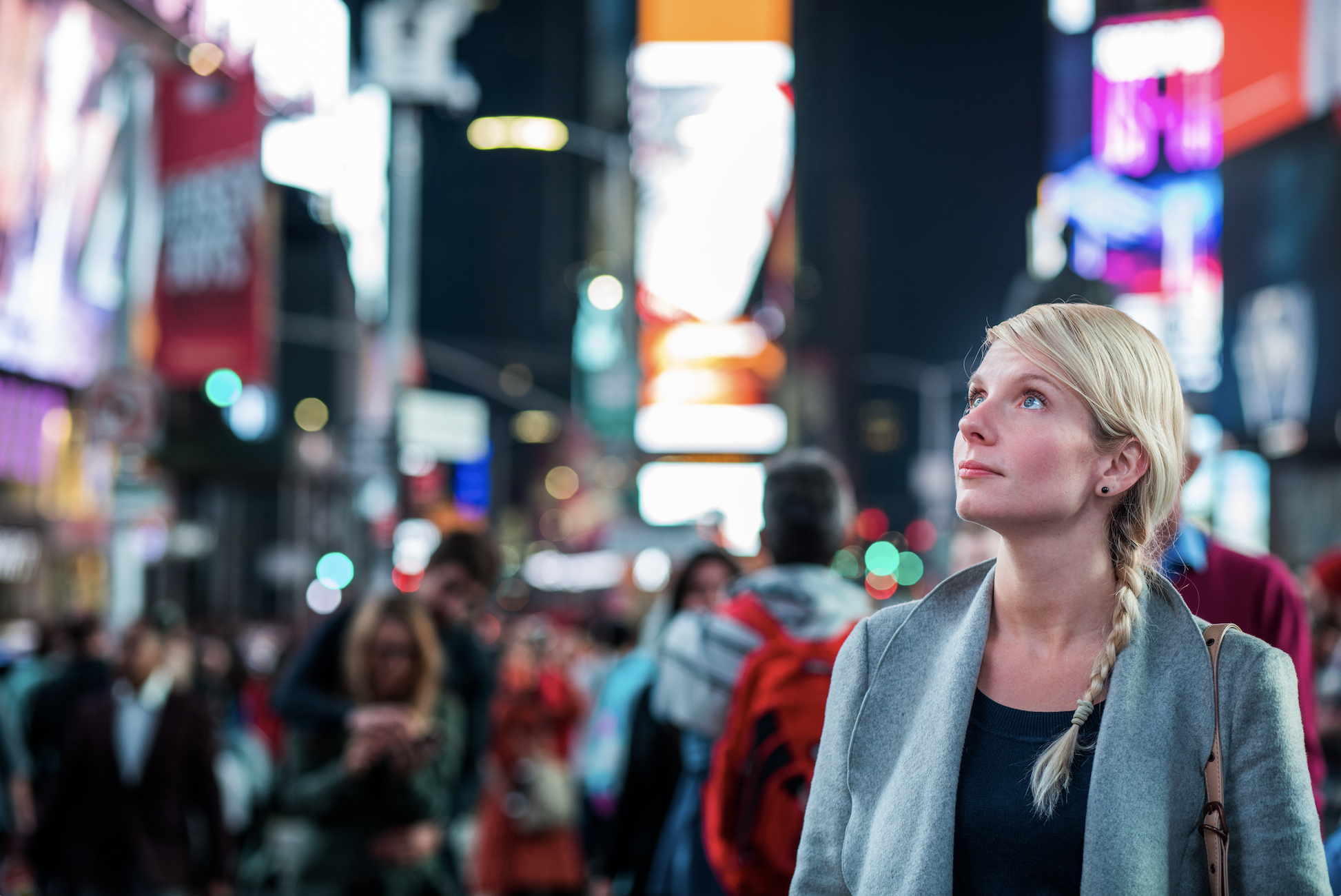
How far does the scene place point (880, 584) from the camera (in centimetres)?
8375

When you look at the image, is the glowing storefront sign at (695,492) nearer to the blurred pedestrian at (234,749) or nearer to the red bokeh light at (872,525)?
the blurred pedestrian at (234,749)

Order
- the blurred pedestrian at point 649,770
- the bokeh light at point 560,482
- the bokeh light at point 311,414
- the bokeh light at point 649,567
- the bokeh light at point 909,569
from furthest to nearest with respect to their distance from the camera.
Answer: the bokeh light at point 909,569 < the bokeh light at point 560,482 < the bokeh light at point 311,414 < the bokeh light at point 649,567 < the blurred pedestrian at point 649,770

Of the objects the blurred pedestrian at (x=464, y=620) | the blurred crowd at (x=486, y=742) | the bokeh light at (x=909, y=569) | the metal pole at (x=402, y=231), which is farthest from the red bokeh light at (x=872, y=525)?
the blurred pedestrian at (x=464, y=620)

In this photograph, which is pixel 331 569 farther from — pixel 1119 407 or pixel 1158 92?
pixel 1119 407

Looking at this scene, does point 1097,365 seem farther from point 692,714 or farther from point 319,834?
point 319,834

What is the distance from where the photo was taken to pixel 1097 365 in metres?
2.59

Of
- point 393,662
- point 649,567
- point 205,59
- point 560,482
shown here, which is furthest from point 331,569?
point 560,482

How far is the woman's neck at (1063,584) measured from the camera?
2689 mm

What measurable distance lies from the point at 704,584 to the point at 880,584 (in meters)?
78.3

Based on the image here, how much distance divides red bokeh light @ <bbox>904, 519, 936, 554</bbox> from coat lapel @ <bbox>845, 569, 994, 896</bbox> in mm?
87410

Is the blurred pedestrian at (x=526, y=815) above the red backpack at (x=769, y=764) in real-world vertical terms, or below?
below

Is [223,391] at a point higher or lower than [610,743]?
higher

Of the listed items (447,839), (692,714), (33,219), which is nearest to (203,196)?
(33,219)

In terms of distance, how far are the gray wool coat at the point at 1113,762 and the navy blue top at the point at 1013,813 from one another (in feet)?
0.19
